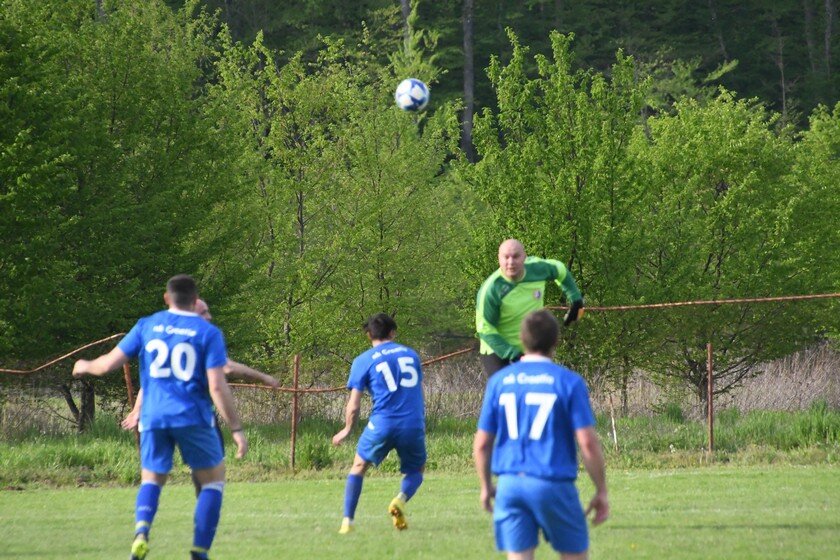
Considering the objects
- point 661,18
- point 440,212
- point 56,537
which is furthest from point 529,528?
point 661,18

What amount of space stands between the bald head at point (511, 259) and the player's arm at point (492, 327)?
21 centimetres

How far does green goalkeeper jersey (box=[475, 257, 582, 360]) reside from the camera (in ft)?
33.3

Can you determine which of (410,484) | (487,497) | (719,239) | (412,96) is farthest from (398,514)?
(719,239)

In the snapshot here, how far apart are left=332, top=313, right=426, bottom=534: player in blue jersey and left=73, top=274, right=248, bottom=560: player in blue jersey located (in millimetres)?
2318

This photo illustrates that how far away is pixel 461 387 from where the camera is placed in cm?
2370

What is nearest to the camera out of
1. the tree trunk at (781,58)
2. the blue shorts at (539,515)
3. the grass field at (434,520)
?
the blue shorts at (539,515)

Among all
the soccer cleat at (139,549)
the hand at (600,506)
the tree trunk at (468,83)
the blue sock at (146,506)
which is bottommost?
the soccer cleat at (139,549)

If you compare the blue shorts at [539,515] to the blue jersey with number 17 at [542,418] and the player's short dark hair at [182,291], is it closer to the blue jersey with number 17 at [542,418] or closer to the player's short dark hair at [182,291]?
the blue jersey with number 17 at [542,418]

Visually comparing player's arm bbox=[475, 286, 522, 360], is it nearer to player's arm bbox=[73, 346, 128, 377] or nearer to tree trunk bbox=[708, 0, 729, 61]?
player's arm bbox=[73, 346, 128, 377]

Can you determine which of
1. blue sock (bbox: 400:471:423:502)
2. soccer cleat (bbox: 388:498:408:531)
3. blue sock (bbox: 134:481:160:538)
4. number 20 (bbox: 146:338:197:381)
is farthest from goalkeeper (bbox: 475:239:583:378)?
blue sock (bbox: 134:481:160:538)

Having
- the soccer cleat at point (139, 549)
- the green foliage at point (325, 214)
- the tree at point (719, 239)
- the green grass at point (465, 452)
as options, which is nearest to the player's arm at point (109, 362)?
the soccer cleat at point (139, 549)

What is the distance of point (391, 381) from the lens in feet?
34.1

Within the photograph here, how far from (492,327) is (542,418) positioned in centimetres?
448

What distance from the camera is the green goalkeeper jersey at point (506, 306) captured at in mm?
10156
